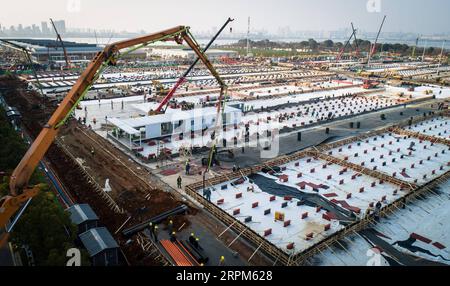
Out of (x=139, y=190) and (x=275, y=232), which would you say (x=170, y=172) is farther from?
(x=275, y=232)

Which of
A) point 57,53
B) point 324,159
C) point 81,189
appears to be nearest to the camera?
point 81,189

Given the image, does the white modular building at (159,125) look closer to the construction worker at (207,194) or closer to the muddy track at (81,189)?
the muddy track at (81,189)

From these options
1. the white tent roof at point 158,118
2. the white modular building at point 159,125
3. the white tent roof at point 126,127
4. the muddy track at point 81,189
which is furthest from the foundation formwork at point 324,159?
the white tent roof at point 158,118

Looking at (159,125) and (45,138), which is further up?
(45,138)

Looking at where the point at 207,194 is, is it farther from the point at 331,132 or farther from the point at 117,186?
the point at 331,132

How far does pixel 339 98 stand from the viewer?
181ft

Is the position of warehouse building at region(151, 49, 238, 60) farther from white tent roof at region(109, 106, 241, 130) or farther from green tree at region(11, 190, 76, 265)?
green tree at region(11, 190, 76, 265)

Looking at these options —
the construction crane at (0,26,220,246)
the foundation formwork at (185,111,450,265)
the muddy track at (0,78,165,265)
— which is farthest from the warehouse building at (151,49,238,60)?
the construction crane at (0,26,220,246)

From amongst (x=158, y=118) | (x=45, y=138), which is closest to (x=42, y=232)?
(x=45, y=138)

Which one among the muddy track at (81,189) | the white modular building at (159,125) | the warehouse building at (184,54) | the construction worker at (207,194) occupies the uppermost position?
the warehouse building at (184,54)

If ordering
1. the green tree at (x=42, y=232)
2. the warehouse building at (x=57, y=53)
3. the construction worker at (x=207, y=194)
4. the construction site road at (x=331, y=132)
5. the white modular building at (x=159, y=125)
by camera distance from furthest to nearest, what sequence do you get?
the warehouse building at (x=57, y=53) < the white modular building at (x=159, y=125) < the construction site road at (x=331, y=132) < the construction worker at (x=207, y=194) < the green tree at (x=42, y=232)

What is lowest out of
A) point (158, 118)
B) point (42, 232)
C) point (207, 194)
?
point (207, 194)

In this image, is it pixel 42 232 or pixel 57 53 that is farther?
pixel 57 53
